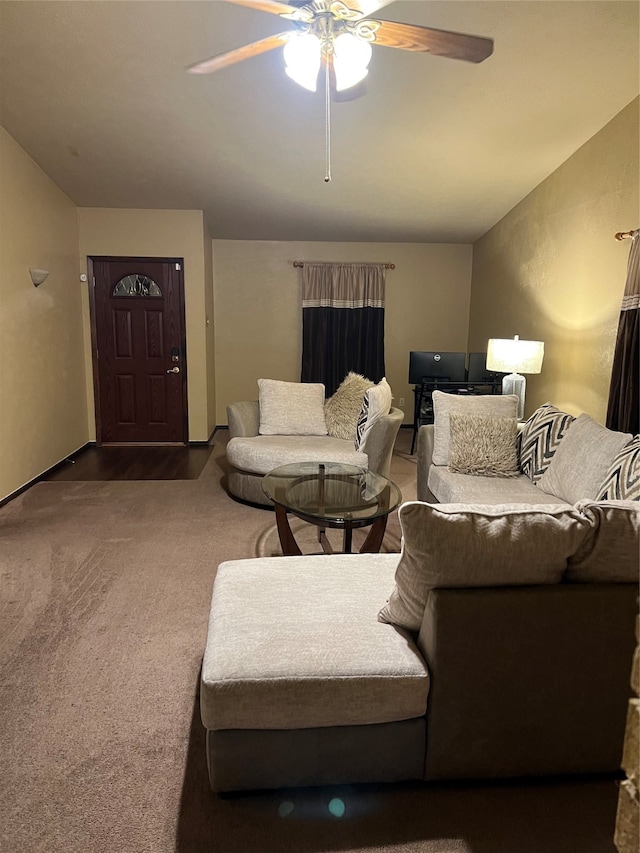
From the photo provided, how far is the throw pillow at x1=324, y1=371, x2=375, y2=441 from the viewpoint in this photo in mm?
4031

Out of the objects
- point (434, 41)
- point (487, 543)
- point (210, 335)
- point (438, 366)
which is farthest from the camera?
point (210, 335)

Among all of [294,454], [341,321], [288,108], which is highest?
[288,108]

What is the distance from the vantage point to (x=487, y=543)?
119 centimetres

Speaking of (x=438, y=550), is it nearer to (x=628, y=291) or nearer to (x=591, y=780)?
(x=591, y=780)

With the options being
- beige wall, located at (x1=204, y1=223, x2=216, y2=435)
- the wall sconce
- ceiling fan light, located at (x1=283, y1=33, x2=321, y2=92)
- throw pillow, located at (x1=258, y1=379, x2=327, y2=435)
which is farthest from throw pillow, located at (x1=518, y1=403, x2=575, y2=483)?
the wall sconce

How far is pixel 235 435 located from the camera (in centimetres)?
401

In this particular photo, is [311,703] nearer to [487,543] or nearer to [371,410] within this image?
[487,543]

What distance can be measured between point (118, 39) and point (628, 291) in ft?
10.8

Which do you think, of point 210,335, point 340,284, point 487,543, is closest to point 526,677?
point 487,543

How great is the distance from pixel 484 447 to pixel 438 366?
2.57 metres

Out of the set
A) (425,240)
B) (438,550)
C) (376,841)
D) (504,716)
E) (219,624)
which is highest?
(425,240)

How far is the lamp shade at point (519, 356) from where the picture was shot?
398 cm

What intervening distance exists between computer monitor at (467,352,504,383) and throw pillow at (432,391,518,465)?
77.9 inches

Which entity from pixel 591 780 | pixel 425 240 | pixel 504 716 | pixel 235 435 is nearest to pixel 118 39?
pixel 235 435
